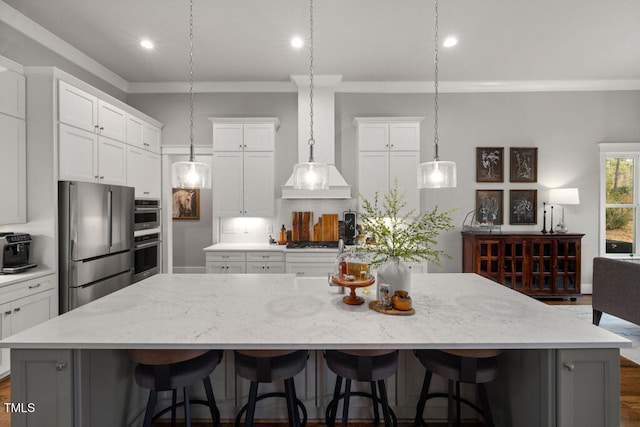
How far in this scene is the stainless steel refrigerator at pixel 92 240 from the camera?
2844 mm

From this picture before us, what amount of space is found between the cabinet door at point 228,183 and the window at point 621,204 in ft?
17.4

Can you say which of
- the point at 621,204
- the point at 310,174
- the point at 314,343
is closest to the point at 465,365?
the point at 314,343

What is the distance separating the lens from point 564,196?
4395 mm

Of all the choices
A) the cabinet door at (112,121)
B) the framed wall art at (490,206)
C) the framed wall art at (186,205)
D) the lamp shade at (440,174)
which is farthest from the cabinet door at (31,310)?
the framed wall art at (490,206)

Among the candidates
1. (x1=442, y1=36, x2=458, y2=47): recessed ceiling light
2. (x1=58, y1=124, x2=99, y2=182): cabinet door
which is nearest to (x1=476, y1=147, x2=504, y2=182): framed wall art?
(x1=442, y1=36, x2=458, y2=47): recessed ceiling light

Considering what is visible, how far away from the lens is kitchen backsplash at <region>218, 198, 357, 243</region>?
462cm

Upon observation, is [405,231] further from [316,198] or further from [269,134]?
[269,134]

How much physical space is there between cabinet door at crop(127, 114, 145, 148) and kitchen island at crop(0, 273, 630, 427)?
2616 mm

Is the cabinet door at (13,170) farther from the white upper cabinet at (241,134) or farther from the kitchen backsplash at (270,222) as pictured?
the kitchen backsplash at (270,222)

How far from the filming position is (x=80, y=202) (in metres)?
2.90

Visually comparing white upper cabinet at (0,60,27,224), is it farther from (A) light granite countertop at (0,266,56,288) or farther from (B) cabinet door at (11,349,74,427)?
(B) cabinet door at (11,349,74,427)

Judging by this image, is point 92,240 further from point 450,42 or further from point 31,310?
point 450,42

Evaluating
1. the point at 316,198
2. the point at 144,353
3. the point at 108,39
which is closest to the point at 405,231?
the point at 144,353

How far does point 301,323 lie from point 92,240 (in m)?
2.62
